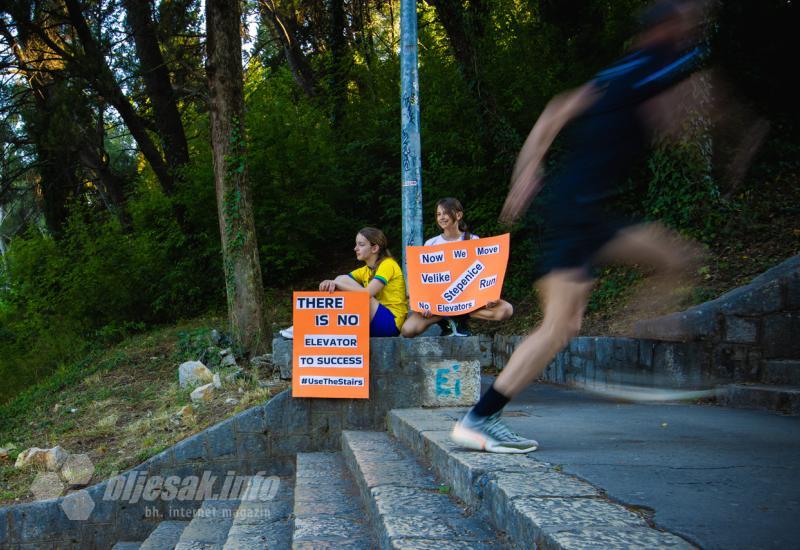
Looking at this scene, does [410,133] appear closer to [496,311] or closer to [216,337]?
[496,311]

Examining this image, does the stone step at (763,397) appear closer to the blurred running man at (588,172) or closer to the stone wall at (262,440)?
the stone wall at (262,440)

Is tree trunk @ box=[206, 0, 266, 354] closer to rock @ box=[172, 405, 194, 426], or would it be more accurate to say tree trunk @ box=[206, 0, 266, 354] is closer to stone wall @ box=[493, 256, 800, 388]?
rock @ box=[172, 405, 194, 426]

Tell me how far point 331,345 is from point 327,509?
2052 millimetres

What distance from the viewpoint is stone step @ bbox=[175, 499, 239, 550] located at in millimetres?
4751

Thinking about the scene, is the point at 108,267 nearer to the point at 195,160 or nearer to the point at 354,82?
the point at 195,160

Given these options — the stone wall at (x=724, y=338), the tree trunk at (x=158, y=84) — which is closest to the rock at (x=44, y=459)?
the stone wall at (x=724, y=338)

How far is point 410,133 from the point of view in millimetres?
8812

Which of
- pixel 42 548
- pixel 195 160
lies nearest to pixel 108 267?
pixel 195 160

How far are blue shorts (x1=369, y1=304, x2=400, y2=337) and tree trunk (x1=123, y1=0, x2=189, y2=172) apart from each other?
12214mm

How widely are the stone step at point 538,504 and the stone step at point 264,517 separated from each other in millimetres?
1122

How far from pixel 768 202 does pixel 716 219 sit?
840mm

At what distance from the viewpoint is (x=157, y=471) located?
6113mm

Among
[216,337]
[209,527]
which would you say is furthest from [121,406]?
[209,527]

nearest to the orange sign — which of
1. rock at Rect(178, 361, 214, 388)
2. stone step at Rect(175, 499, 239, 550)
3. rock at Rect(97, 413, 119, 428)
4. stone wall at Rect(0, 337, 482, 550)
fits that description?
stone wall at Rect(0, 337, 482, 550)
